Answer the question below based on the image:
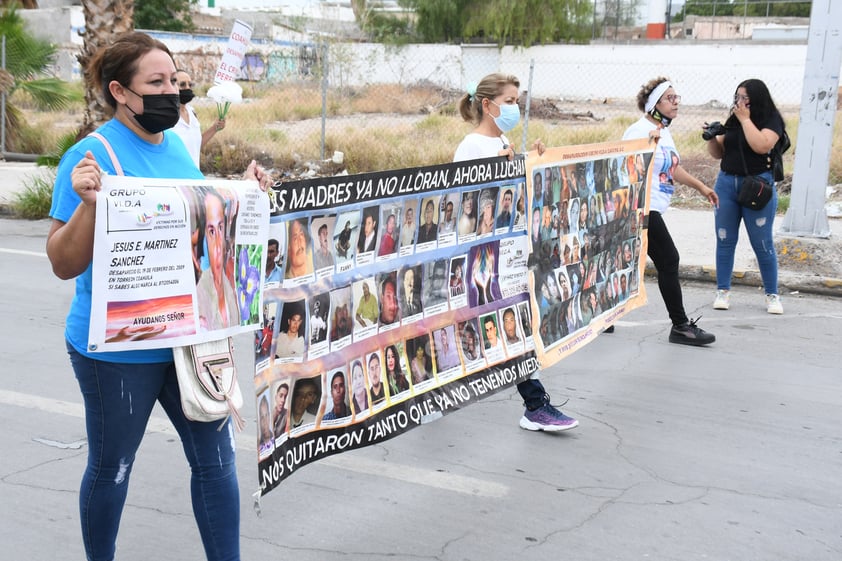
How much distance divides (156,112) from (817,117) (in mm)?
8052

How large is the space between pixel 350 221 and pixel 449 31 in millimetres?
49545

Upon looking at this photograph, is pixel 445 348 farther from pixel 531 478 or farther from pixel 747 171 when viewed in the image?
pixel 747 171

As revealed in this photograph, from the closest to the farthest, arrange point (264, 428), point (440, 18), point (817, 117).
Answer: point (264, 428) → point (817, 117) → point (440, 18)

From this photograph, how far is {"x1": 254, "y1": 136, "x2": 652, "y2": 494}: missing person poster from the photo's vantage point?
366 cm

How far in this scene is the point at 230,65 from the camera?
24.4ft

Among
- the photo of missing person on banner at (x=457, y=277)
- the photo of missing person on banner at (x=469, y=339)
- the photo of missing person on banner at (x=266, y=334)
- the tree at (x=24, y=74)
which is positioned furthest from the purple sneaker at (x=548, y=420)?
the tree at (x=24, y=74)

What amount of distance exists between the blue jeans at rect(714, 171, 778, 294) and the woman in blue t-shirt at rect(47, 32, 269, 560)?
231 inches

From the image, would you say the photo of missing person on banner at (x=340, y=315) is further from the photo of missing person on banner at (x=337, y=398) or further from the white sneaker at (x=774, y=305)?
the white sneaker at (x=774, y=305)

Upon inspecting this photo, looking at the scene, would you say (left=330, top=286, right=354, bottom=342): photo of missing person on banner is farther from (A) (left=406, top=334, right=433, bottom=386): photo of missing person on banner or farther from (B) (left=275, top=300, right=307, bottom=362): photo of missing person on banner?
(A) (left=406, top=334, right=433, bottom=386): photo of missing person on banner

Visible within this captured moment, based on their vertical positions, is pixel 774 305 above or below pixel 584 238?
below

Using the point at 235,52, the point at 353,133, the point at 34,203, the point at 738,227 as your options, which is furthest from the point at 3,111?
the point at 738,227

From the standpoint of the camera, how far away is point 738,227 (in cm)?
792

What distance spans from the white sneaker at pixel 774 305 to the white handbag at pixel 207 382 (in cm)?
620

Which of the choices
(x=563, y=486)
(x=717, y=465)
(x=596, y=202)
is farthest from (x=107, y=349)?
(x=596, y=202)
